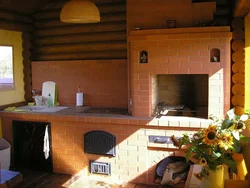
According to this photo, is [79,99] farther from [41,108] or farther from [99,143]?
[99,143]

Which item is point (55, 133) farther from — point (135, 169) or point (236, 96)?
point (236, 96)

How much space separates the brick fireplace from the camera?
14.7ft

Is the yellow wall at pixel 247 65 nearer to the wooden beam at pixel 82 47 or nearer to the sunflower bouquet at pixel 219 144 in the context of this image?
the wooden beam at pixel 82 47

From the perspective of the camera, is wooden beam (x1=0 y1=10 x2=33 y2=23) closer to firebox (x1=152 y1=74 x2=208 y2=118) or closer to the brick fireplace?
the brick fireplace

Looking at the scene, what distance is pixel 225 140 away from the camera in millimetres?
2236

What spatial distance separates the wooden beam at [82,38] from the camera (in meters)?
5.70

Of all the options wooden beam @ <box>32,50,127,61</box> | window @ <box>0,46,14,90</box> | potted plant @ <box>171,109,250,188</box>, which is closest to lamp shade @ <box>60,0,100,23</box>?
wooden beam @ <box>32,50,127,61</box>

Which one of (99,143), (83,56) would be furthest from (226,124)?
(83,56)

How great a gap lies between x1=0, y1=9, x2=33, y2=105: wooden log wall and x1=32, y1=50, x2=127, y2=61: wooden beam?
0.72 feet

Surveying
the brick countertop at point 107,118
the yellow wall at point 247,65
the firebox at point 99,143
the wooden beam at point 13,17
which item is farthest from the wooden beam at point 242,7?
the wooden beam at point 13,17

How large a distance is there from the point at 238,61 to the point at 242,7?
1079 mm

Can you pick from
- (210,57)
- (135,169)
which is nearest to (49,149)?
(135,169)

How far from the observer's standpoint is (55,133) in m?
5.26

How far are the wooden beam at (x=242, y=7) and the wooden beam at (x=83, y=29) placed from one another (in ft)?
6.56
